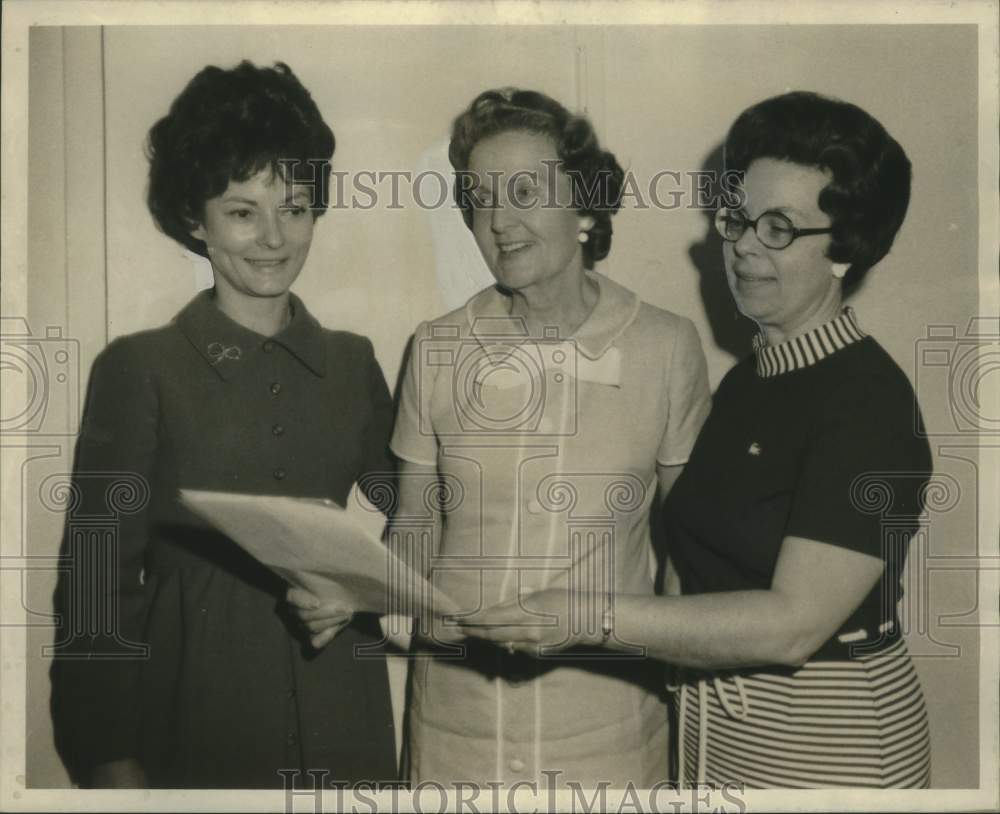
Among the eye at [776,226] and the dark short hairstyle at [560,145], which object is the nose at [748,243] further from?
the dark short hairstyle at [560,145]

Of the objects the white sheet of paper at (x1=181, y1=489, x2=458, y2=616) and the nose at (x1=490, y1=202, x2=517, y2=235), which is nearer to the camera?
the white sheet of paper at (x1=181, y1=489, x2=458, y2=616)

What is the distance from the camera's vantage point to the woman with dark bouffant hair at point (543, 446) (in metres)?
1.62

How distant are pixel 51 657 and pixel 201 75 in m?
1.00

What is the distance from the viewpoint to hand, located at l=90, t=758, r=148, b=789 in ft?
5.57

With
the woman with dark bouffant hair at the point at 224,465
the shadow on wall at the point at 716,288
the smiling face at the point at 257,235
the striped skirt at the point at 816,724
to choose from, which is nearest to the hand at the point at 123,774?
the woman with dark bouffant hair at the point at 224,465

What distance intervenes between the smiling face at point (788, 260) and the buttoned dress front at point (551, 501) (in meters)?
0.14

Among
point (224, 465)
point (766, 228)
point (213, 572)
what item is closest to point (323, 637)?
point (213, 572)

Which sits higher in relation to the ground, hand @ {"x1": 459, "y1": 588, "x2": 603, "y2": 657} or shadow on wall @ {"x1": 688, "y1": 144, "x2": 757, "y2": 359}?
shadow on wall @ {"x1": 688, "y1": 144, "x2": 757, "y2": 359}

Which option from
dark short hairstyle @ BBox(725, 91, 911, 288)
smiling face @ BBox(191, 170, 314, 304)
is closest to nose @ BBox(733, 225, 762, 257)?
dark short hairstyle @ BBox(725, 91, 911, 288)

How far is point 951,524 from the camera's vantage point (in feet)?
5.65

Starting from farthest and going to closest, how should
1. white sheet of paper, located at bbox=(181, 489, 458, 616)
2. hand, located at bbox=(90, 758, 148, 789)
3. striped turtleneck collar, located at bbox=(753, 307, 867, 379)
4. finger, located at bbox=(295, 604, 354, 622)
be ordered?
hand, located at bbox=(90, 758, 148, 789) → finger, located at bbox=(295, 604, 354, 622) → striped turtleneck collar, located at bbox=(753, 307, 867, 379) → white sheet of paper, located at bbox=(181, 489, 458, 616)

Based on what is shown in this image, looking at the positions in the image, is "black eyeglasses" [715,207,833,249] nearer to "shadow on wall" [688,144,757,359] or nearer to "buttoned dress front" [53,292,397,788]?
"shadow on wall" [688,144,757,359]

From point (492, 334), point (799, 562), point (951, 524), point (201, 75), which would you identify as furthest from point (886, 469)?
point (201, 75)

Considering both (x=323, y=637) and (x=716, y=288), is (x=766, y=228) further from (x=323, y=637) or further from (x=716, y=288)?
(x=323, y=637)
